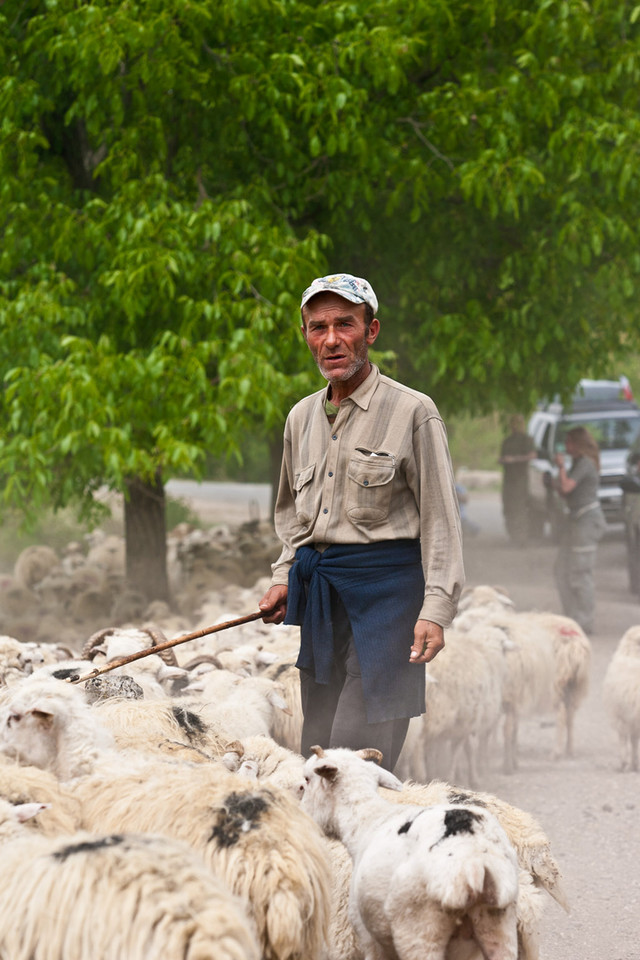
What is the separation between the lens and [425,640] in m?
3.62

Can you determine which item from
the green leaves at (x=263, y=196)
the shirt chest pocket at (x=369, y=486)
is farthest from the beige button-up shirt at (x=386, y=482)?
the green leaves at (x=263, y=196)

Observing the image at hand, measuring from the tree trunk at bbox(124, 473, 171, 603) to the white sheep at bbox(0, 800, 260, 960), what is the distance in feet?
28.5

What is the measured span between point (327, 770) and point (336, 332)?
4.66ft

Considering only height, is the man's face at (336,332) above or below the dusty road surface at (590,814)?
above

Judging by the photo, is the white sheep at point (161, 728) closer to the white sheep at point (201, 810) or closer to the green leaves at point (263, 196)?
the white sheep at point (201, 810)

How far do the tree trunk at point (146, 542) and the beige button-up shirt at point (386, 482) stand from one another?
7.41 m

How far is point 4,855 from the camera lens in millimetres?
2609

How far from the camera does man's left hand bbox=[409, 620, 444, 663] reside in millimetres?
3621

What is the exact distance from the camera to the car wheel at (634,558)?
13.5 meters

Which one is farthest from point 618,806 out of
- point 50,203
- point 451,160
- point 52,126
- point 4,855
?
point 52,126

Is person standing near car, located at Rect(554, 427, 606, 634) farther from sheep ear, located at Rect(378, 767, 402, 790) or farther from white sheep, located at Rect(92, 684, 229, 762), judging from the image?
sheep ear, located at Rect(378, 767, 402, 790)

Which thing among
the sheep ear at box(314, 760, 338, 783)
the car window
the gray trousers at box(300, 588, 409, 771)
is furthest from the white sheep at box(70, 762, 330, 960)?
the car window

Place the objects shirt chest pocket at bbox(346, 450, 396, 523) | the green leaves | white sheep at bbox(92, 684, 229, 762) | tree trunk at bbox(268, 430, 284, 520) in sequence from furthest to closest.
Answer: tree trunk at bbox(268, 430, 284, 520) → the green leaves → white sheep at bbox(92, 684, 229, 762) → shirt chest pocket at bbox(346, 450, 396, 523)

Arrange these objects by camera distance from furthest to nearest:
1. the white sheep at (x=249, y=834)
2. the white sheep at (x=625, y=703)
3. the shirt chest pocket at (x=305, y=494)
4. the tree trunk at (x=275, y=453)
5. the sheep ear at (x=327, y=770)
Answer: the tree trunk at (x=275, y=453) < the white sheep at (x=625, y=703) < the shirt chest pocket at (x=305, y=494) < the sheep ear at (x=327, y=770) < the white sheep at (x=249, y=834)
